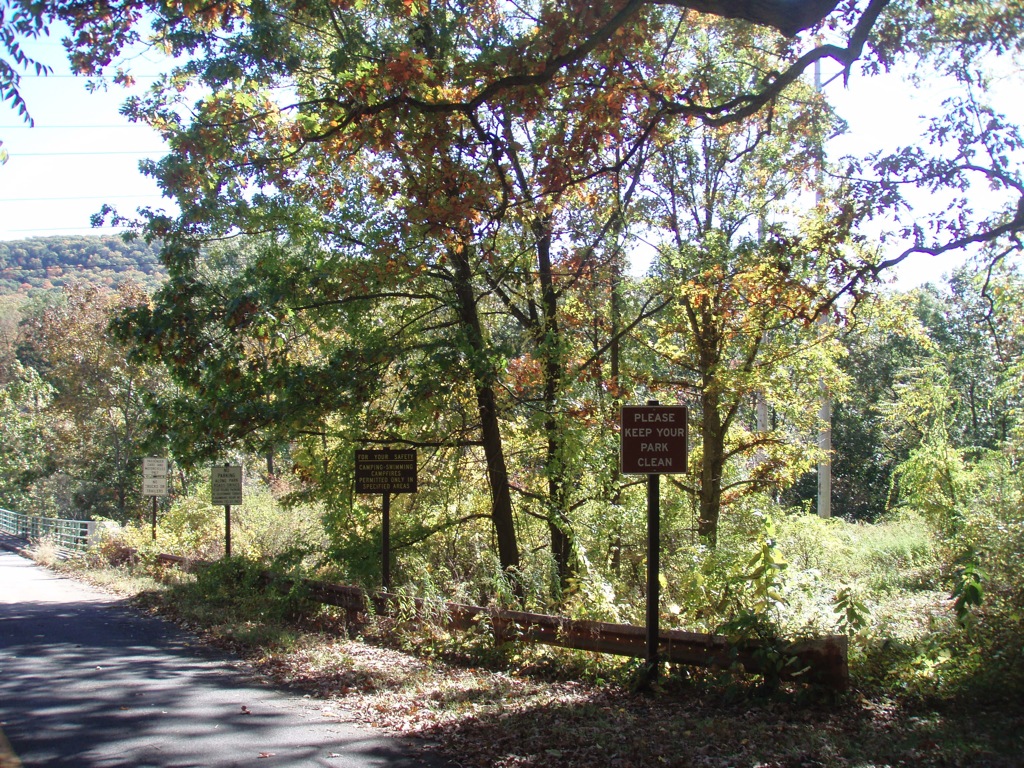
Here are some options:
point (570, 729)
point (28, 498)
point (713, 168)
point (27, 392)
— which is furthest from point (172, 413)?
point (28, 498)

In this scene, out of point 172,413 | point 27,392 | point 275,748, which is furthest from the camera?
point 27,392

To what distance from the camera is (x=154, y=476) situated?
2398 centimetres

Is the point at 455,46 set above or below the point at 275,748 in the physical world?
above

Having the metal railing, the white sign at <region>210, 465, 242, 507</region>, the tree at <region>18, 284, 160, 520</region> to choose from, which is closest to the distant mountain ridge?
the metal railing

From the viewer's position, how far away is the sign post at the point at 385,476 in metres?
13.1

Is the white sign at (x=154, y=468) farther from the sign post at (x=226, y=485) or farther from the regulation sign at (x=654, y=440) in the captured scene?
the regulation sign at (x=654, y=440)

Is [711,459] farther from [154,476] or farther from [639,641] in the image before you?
[154,476]

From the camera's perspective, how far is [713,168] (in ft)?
61.3

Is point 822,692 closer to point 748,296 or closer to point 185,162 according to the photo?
point 748,296

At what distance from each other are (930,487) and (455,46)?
12882mm

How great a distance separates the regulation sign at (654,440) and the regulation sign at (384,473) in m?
5.60

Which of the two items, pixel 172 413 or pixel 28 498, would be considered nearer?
pixel 172 413

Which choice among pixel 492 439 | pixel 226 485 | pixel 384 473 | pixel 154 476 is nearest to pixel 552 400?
pixel 492 439

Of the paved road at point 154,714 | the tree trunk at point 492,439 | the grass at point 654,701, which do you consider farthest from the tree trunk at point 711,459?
the paved road at point 154,714
